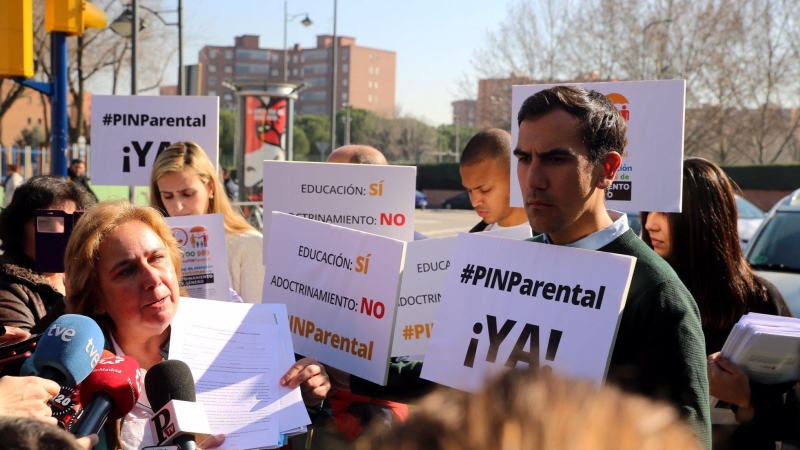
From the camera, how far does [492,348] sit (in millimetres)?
2775

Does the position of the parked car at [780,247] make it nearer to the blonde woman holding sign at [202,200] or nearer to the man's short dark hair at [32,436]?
the blonde woman holding sign at [202,200]

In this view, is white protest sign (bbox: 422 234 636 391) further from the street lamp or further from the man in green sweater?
the street lamp

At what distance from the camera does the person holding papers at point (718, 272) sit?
3195mm

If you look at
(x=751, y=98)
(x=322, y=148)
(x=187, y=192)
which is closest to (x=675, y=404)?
(x=187, y=192)

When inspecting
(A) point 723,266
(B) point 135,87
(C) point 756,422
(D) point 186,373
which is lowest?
(C) point 756,422

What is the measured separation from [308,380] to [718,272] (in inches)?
73.9

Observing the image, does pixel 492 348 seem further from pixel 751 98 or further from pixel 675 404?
pixel 751 98

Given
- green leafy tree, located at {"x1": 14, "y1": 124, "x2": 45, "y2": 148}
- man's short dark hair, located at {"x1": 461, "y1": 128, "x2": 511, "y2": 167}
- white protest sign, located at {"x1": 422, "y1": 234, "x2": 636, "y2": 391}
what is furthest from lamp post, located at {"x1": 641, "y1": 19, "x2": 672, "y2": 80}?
green leafy tree, located at {"x1": 14, "y1": 124, "x2": 45, "y2": 148}

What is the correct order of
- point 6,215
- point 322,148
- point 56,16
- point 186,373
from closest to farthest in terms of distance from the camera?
point 186,373
point 6,215
point 56,16
point 322,148

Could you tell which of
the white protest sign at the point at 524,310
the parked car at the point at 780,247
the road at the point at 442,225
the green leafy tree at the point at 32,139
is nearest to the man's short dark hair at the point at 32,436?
the white protest sign at the point at 524,310

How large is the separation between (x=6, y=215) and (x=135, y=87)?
42.8ft

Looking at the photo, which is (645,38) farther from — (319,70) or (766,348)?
(319,70)

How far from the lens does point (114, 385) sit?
211 cm

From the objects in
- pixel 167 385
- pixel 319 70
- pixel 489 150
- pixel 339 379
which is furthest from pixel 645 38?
pixel 319 70
